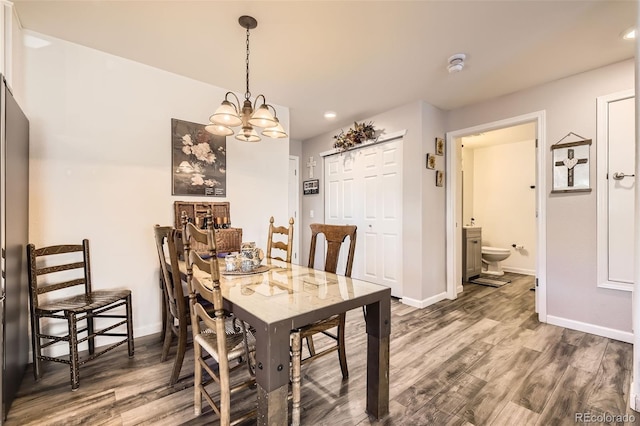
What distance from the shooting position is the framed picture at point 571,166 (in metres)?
2.68

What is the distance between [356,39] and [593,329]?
3326 millimetres

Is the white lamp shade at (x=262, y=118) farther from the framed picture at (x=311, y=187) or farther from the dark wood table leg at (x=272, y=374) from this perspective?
the framed picture at (x=311, y=187)

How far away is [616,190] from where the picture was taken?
253 centimetres

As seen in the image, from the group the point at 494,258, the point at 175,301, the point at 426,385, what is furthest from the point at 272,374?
the point at 494,258

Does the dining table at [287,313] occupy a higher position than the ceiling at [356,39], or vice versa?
the ceiling at [356,39]

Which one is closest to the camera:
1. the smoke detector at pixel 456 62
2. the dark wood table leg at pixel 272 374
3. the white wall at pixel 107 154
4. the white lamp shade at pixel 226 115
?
the dark wood table leg at pixel 272 374

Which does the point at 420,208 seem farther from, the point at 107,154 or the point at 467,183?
the point at 107,154

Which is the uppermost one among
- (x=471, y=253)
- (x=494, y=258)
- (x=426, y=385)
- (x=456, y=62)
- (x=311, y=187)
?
(x=456, y=62)

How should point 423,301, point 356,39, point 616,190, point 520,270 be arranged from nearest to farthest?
point 356,39, point 616,190, point 423,301, point 520,270

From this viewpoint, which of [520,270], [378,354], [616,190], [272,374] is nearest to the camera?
[272,374]

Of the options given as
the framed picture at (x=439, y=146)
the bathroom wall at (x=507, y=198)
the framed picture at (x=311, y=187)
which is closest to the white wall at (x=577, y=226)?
the framed picture at (x=439, y=146)

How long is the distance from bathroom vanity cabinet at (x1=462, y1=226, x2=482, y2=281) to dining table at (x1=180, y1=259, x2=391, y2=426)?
Answer: 11.4ft

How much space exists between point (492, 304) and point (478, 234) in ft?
5.38

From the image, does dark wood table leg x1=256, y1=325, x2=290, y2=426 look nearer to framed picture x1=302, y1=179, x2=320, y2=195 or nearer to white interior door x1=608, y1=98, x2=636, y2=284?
white interior door x1=608, y1=98, x2=636, y2=284
